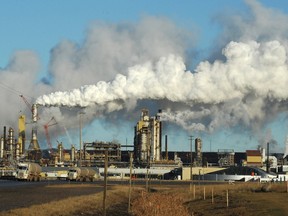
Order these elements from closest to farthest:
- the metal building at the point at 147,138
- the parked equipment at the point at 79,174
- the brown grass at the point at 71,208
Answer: the brown grass at the point at 71,208 → the parked equipment at the point at 79,174 → the metal building at the point at 147,138

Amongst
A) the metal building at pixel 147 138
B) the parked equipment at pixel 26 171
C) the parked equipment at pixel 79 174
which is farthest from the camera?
the metal building at pixel 147 138

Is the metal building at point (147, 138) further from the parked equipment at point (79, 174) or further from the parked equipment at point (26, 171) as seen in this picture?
the parked equipment at point (26, 171)

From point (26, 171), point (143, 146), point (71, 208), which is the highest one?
point (143, 146)

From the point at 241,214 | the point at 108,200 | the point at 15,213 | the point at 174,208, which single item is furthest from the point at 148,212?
the point at 108,200

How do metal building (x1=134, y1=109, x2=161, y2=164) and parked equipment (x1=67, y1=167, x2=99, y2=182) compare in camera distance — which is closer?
parked equipment (x1=67, y1=167, x2=99, y2=182)

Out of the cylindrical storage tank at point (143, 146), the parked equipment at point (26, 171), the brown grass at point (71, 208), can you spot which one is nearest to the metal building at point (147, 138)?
the cylindrical storage tank at point (143, 146)

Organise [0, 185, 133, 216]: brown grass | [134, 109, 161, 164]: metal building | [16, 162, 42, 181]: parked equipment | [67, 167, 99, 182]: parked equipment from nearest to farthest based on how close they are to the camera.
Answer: [0, 185, 133, 216]: brown grass → [16, 162, 42, 181]: parked equipment → [67, 167, 99, 182]: parked equipment → [134, 109, 161, 164]: metal building

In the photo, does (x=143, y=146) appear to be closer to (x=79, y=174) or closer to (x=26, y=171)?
(x=79, y=174)

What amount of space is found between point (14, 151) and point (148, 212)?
153906mm

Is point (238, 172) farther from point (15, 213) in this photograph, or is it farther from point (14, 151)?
point (15, 213)

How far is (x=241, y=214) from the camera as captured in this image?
4409 centimetres

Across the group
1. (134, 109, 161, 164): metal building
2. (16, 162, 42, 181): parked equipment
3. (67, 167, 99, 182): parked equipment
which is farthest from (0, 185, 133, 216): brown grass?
(134, 109, 161, 164): metal building

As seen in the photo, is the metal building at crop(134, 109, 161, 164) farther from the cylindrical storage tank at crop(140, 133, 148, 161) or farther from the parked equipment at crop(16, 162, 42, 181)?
the parked equipment at crop(16, 162, 42, 181)

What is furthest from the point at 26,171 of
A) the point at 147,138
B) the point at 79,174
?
the point at 147,138
